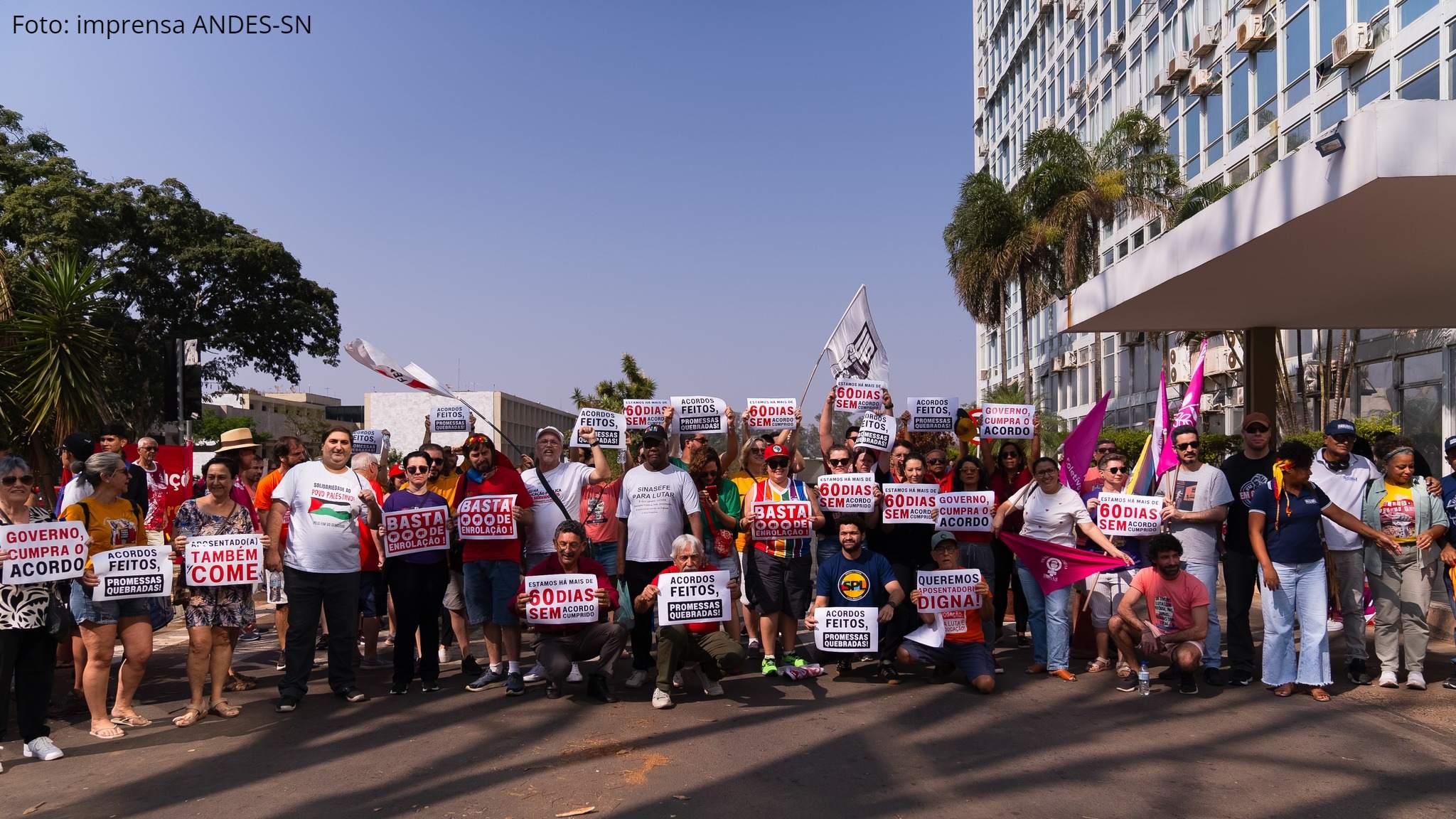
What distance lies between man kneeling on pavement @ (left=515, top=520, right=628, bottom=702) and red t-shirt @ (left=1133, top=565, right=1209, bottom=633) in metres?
3.97

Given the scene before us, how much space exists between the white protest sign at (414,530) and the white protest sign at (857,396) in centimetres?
463

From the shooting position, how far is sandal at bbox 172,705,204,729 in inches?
286

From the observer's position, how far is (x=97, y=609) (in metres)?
6.90

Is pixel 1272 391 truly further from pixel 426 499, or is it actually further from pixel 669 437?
pixel 426 499

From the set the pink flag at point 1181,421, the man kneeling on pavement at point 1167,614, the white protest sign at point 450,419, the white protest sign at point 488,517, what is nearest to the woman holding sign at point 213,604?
the white protest sign at point 488,517

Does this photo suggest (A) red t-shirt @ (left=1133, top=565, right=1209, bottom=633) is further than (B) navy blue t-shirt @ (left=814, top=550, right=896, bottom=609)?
No

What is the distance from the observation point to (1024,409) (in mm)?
10484

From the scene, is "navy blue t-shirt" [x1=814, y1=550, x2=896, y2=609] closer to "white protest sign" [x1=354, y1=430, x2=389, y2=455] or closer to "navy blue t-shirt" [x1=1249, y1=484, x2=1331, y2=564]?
"navy blue t-shirt" [x1=1249, y1=484, x2=1331, y2=564]

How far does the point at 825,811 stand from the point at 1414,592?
17.8 ft

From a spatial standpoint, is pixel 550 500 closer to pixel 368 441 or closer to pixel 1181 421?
pixel 368 441

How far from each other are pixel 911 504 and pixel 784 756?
2958 mm

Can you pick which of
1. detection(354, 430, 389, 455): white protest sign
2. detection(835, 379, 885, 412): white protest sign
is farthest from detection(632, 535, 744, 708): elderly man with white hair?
detection(354, 430, 389, 455): white protest sign

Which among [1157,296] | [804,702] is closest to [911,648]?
[804,702]

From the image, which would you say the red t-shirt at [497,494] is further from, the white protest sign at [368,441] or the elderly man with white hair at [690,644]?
the white protest sign at [368,441]
